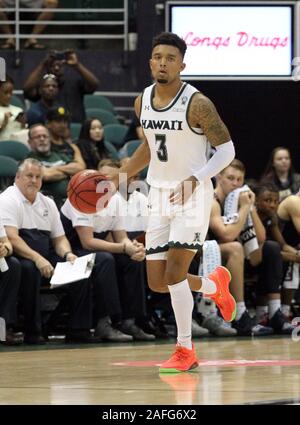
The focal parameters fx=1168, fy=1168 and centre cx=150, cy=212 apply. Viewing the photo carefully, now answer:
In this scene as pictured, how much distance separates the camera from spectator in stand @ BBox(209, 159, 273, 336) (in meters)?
12.0

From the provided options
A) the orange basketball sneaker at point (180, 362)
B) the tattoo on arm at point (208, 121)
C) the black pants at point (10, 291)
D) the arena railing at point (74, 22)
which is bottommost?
the orange basketball sneaker at point (180, 362)

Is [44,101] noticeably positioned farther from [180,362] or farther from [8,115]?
[180,362]

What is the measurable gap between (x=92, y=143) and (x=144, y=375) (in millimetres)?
5856

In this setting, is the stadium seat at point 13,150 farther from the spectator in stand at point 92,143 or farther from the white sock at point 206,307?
the white sock at point 206,307

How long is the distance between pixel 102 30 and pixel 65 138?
4186mm

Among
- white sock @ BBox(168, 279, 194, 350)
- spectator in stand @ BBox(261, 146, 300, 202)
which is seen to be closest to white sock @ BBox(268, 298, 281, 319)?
spectator in stand @ BBox(261, 146, 300, 202)

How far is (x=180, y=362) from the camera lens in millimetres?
8078

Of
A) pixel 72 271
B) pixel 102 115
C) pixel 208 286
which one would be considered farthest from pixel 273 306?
pixel 102 115

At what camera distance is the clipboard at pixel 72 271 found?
34.7ft

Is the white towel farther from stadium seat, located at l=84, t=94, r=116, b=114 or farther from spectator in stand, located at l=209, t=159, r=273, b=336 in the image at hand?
stadium seat, located at l=84, t=94, r=116, b=114

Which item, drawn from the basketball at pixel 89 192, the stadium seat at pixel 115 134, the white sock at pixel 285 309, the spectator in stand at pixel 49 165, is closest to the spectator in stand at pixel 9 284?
the spectator in stand at pixel 49 165

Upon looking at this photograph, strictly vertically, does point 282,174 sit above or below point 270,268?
above

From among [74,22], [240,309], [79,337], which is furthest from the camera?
[74,22]

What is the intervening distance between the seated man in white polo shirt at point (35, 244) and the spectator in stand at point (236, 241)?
66.0 inches
